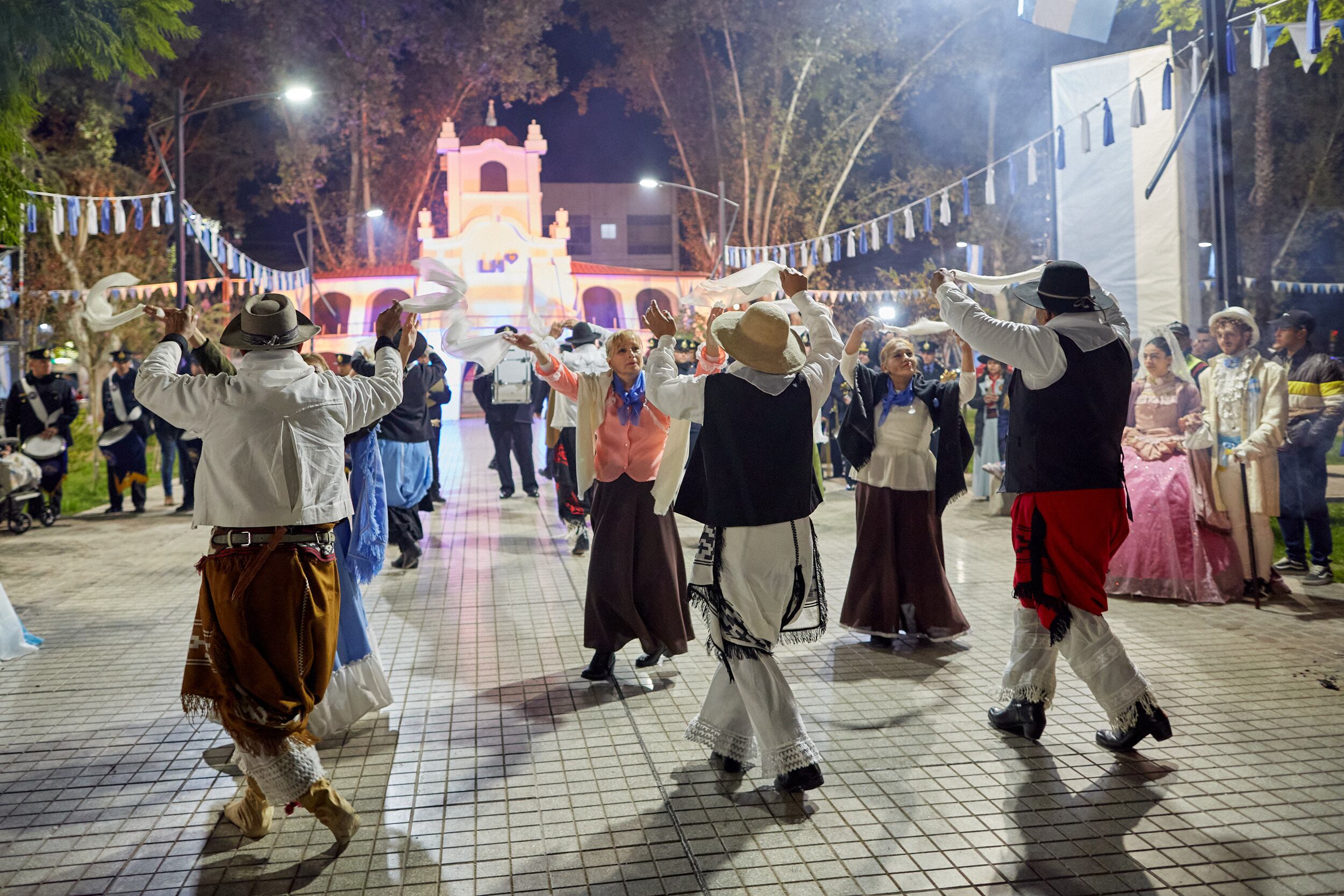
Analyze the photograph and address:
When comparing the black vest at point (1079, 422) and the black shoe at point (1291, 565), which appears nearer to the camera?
the black vest at point (1079, 422)

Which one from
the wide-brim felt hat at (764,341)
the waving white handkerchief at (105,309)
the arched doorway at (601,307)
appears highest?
the arched doorway at (601,307)

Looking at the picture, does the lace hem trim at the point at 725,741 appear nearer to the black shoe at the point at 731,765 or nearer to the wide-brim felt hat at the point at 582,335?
the black shoe at the point at 731,765

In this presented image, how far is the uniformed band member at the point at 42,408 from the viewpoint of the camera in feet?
36.9

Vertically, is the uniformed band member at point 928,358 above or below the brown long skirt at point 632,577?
above

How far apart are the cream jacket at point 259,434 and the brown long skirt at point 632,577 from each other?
2002 millimetres

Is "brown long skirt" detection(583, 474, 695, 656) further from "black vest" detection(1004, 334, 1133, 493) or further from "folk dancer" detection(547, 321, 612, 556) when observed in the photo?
"folk dancer" detection(547, 321, 612, 556)

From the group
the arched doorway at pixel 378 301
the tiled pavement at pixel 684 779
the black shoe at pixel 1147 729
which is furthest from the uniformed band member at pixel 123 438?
the arched doorway at pixel 378 301

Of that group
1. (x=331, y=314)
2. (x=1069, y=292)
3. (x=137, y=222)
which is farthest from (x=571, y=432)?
(x=331, y=314)

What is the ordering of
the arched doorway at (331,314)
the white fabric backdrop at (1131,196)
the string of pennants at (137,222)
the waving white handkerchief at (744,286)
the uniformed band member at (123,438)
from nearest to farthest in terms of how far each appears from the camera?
the waving white handkerchief at (744,286) → the white fabric backdrop at (1131,196) → the uniformed band member at (123,438) → the string of pennants at (137,222) → the arched doorway at (331,314)

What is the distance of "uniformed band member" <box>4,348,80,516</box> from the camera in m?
11.2

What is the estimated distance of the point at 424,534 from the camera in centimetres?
1070

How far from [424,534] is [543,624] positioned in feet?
13.8

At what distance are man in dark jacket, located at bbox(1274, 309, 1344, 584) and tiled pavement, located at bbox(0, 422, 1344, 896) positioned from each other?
3.86ft

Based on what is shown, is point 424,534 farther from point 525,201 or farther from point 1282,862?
A: point 525,201
